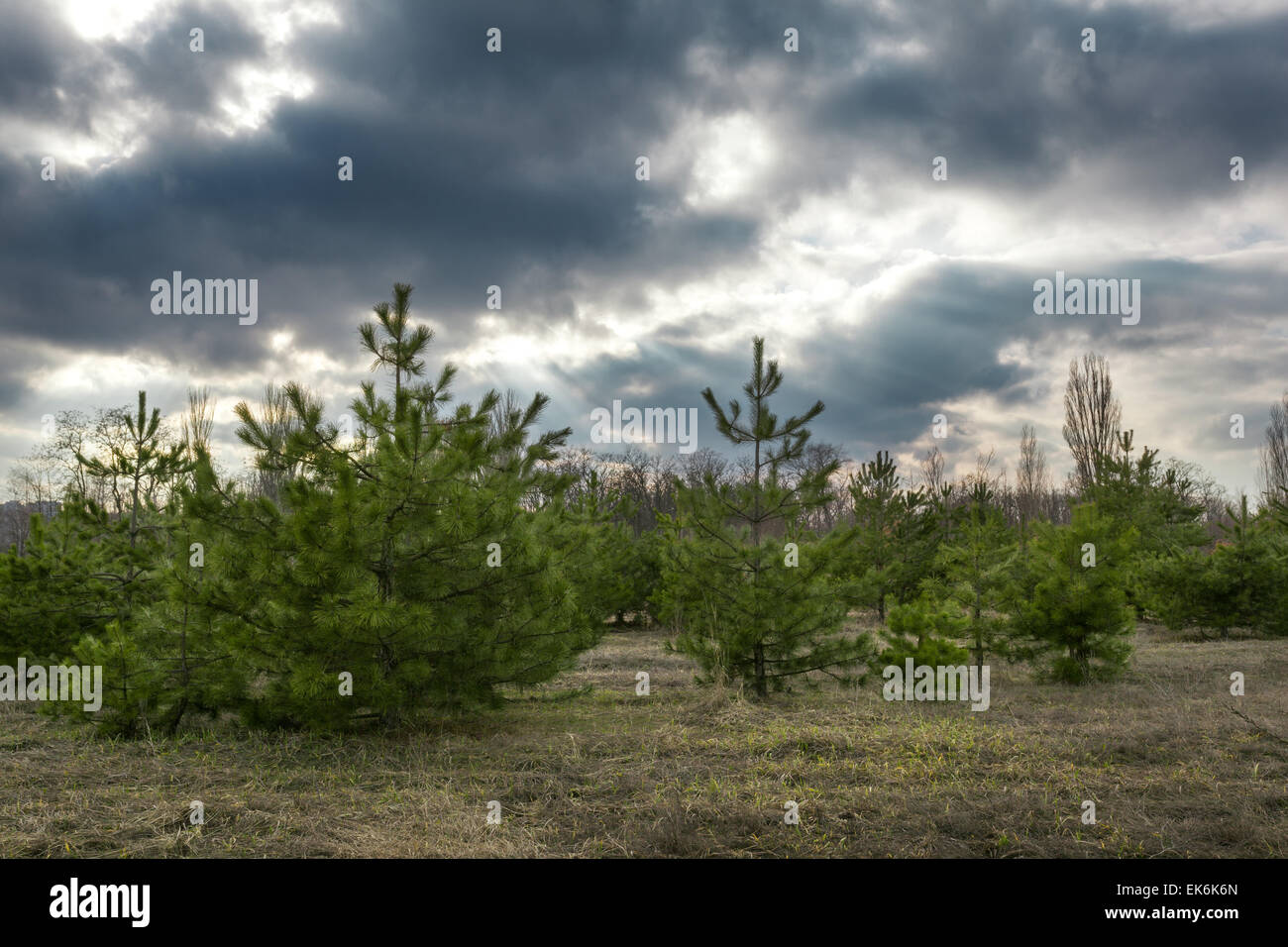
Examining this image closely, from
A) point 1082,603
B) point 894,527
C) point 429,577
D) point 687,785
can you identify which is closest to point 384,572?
point 429,577

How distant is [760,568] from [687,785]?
396cm

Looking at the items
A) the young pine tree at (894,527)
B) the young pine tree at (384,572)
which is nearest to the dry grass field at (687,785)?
the young pine tree at (384,572)

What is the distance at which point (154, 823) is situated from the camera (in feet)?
16.2

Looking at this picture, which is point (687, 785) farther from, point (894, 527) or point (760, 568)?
point (894, 527)

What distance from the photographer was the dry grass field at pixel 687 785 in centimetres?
469

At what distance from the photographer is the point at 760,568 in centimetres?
945

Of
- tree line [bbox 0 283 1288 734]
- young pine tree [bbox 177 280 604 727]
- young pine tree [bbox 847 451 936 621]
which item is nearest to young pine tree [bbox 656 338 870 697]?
tree line [bbox 0 283 1288 734]

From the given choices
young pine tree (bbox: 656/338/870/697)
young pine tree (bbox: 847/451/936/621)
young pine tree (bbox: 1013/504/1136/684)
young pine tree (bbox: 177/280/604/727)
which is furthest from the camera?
young pine tree (bbox: 847/451/936/621)

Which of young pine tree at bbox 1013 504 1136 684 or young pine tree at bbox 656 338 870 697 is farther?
young pine tree at bbox 1013 504 1136 684

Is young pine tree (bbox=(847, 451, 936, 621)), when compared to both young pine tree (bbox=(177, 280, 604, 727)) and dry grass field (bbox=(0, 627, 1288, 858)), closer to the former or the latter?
dry grass field (bbox=(0, 627, 1288, 858))

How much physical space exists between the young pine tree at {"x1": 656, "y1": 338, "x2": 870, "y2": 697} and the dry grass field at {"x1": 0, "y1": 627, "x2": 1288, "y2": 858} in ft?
2.70

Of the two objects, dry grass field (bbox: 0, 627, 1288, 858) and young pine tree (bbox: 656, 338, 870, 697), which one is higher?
young pine tree (bbox: 656, 338, 870, 697)

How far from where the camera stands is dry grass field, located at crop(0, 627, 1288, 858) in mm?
4688
